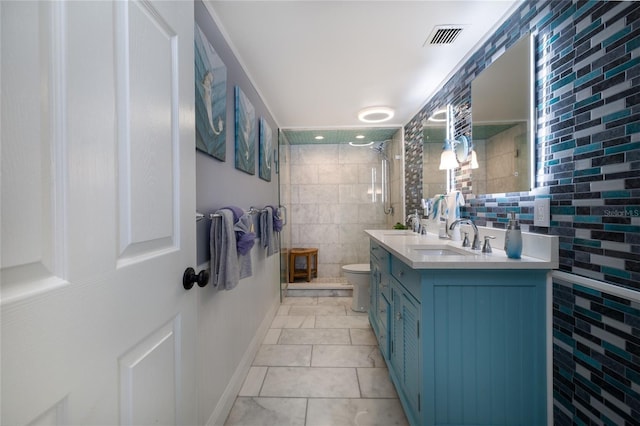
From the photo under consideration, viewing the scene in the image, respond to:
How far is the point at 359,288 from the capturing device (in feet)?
10.2

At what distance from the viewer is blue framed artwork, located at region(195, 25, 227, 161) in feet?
4.14

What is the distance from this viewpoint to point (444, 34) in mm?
1688

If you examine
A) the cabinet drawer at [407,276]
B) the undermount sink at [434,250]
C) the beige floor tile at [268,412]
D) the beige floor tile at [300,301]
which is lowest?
the beige floor tile at [300,301]

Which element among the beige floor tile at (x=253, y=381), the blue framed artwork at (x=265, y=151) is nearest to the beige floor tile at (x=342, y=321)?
the beige floor tile at (x=253, y=381)

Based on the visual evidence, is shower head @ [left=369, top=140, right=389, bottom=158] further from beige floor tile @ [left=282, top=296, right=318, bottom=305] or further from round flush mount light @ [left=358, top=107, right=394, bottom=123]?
beige floor tile @ [left=282, top=296, right=318, bottom=305]

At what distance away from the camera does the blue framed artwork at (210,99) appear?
1.26 m

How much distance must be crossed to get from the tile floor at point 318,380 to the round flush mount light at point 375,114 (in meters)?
2.21

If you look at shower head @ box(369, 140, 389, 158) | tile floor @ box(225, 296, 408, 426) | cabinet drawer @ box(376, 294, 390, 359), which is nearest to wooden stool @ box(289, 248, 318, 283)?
tile floor @ box(225, 296, 408, 426)

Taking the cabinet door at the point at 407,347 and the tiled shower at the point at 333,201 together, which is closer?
the cabinet door at the point at 407,347

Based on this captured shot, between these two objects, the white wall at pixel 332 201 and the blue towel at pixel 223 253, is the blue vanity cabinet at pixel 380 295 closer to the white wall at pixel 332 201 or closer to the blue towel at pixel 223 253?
the blue towel at pixel 223 253

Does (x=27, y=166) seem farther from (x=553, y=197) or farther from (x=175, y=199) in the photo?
(x=553, y=197)

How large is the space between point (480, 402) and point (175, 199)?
151 centimetres

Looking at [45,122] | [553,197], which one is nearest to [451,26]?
[553,197]

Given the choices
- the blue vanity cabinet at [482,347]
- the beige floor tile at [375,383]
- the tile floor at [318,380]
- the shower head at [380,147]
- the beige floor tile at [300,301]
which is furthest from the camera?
the shower head at [380,147]
